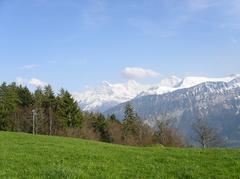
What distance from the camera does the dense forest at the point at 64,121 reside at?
113 m

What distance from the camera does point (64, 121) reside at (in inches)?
4441

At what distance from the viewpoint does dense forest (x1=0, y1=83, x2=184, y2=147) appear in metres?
113

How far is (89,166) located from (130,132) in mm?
116190

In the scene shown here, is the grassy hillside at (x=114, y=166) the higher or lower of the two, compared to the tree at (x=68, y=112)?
lower

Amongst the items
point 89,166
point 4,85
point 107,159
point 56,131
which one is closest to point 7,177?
point 89,166

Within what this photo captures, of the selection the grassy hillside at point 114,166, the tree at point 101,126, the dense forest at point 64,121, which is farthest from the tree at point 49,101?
the grassy hillside at point 114,166

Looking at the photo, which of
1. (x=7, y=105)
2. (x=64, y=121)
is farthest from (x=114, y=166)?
(x=7, y=105)

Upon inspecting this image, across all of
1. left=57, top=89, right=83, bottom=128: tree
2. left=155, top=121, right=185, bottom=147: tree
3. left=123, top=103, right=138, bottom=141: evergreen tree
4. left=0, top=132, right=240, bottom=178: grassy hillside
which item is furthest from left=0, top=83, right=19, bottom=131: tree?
left=0, top=132, right=240, bottom=178: grassy hillside

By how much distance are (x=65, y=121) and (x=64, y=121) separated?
0.31m

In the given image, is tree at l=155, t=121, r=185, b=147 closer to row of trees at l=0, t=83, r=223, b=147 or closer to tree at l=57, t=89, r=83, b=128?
row of trees at l=0, t=83, r=223, b=147

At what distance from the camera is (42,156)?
73.0ft

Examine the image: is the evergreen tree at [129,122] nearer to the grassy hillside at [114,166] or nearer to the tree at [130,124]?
the tree at [130,124]

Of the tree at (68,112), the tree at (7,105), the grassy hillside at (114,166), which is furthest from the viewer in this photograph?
the tree at (68,112)

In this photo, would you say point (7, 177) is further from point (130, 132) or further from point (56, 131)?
point (130, 132)
